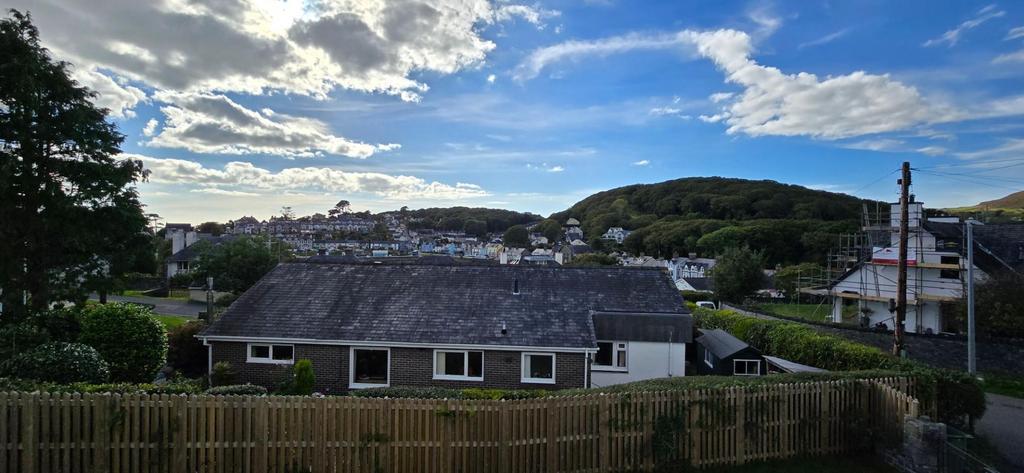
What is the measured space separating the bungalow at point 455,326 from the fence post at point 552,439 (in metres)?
7.57

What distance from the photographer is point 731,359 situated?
17.6m

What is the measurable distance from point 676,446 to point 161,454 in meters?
8.72

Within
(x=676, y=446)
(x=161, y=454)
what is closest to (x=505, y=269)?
(x=676, y=446)

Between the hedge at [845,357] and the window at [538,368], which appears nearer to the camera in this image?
the hedge at [845,357]

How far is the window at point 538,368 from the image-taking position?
641 inches

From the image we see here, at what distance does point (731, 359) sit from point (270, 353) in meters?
16.3

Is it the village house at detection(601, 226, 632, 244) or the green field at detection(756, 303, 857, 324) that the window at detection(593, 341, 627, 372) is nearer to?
the green field at detection(756, 303, 857, 324)

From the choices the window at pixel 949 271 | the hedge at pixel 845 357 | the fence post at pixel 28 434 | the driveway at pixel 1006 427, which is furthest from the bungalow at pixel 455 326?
the window at pixel 949 271

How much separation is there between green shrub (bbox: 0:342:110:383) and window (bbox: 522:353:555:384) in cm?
1182

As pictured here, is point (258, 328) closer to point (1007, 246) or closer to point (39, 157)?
point (39, 157)

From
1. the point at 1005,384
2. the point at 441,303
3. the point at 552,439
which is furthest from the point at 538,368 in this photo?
the point at 1005,384

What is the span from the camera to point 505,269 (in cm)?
2069

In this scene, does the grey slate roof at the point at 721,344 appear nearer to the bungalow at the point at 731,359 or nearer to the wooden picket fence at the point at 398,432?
the bungalow at the point at 731,359

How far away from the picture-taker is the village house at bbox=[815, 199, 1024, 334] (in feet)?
82.5
